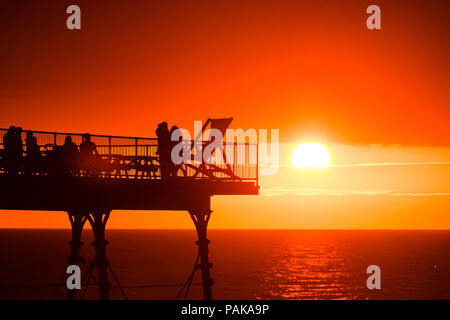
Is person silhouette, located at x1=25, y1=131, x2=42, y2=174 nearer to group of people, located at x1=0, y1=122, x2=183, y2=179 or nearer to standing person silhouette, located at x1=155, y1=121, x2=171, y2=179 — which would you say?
group of people, located at x1=0, y1=122, x2=183, y2=179

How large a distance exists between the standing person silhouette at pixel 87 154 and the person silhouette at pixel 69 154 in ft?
1.02

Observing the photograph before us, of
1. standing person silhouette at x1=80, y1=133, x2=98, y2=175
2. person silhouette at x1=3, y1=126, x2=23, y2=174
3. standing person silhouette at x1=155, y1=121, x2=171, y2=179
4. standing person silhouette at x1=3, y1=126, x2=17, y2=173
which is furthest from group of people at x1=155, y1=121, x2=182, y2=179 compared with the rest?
standing person silhouette at x1=3, y1=126, x2=17, y2=173

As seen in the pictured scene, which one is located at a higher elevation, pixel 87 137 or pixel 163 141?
pixel 87 137

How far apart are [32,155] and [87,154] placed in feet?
6.69

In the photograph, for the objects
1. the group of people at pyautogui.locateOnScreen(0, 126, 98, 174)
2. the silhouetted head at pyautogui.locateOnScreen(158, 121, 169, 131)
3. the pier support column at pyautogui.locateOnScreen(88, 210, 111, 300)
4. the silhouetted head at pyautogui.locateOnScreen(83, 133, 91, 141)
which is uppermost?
the silhouetted head at pyautogui.locateOnScreen(158, 121, 169, 131)

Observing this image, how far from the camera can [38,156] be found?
26625 millimetres

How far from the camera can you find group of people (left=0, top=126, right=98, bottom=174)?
26.3 metres

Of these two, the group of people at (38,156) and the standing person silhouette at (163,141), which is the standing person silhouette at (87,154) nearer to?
the group of people at (38,156)

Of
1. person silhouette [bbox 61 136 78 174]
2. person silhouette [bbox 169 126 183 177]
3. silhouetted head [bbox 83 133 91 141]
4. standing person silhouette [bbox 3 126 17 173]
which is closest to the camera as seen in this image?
standing person silhouette [bbox 3 126 17 173]

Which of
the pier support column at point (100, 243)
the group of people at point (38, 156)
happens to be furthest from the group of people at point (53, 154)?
the pier support column at point (100, 243)

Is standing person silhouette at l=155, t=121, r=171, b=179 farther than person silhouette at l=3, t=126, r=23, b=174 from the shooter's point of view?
Yes

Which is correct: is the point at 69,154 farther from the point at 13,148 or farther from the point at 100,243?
the point at 100,243

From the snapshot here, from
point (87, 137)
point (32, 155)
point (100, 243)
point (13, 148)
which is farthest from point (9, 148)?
point (100, 243)
